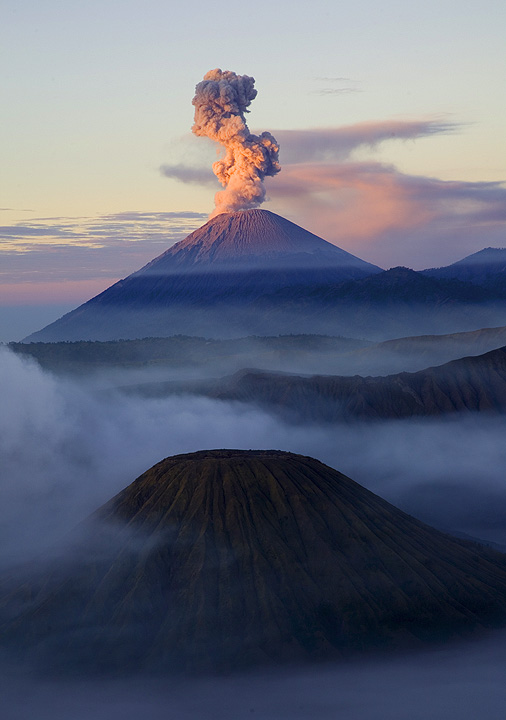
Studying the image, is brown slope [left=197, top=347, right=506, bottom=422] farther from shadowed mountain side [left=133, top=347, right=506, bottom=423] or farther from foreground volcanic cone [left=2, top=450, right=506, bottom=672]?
foreground volcanic cone [left=2, top=450, right=506, bottom=672]


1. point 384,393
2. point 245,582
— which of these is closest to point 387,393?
point 384,393

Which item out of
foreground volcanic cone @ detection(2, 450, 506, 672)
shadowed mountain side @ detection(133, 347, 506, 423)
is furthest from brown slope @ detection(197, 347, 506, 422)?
foreground volcanic cone @ detection(2, 450, 506, 672)

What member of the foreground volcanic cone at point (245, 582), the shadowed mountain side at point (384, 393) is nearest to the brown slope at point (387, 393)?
the shadowed mountain side at point (384, 393)

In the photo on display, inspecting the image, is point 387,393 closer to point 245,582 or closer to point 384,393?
point 384,393

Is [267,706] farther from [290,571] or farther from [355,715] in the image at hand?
[290,571]

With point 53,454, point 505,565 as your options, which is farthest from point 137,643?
point 53,454
